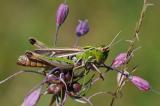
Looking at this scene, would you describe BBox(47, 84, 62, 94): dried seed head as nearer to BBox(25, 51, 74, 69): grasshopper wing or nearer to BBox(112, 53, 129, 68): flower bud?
BBox(25, 51, 74, 69): grasshopper wing


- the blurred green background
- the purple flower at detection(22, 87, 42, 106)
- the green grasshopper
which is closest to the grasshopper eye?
the green grasshopper

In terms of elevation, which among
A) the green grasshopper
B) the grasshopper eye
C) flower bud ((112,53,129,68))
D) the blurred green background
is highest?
the grasshopper eye

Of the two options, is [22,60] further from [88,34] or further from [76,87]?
[88,34]

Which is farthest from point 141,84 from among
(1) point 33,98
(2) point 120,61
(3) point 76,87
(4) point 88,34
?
(4) point 88,34

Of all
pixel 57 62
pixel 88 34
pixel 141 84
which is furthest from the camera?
pixel 88 34

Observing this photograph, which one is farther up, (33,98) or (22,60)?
(22,60)

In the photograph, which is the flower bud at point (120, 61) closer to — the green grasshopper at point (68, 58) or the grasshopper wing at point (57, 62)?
the green grasshopper at point (68, 58)

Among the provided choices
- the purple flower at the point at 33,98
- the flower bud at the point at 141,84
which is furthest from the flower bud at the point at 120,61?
the purple flower at the point at 33,98

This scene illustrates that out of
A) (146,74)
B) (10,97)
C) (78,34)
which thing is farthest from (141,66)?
(78,34)
